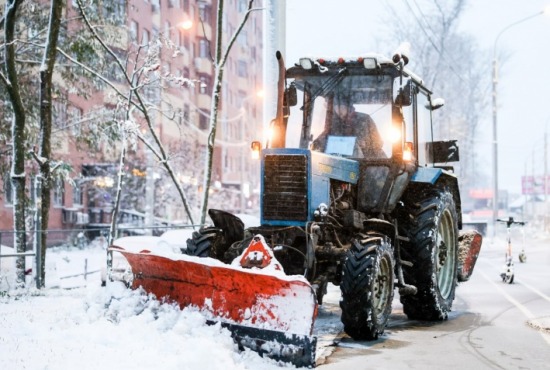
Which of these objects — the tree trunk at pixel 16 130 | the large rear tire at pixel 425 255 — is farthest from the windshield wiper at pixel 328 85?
the tree trunk at pixel 16 130

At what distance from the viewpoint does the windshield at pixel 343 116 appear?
32.1 feet

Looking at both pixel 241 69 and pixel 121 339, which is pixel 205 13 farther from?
pixel 121 339

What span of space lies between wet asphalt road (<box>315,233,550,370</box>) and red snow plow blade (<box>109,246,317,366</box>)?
0.39 m

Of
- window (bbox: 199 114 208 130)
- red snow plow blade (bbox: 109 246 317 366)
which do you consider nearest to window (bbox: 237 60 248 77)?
window (bbox: 199 114 208 130)

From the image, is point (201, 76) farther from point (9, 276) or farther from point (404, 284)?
point (404, 284)

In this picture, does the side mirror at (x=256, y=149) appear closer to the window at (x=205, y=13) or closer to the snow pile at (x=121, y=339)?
the snow pile at (x=121, y=339)

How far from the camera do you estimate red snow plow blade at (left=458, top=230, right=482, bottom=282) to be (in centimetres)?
1170

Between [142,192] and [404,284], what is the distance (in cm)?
2501

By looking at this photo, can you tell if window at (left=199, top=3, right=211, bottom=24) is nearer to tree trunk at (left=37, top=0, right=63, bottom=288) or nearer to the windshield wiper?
tree trunk at (left=37, top=0, right=63, bottom=288)

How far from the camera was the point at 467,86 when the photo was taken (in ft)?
207

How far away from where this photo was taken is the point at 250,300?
7445 mm

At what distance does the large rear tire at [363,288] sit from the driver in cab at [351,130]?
5.05ft

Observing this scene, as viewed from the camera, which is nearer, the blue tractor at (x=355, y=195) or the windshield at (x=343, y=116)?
the blue tractor at (x=355, y=195)

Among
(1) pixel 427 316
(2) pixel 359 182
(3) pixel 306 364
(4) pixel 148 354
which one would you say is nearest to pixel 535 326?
(1) pixel 427 316
